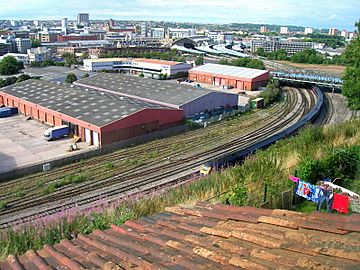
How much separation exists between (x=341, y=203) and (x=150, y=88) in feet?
63.9

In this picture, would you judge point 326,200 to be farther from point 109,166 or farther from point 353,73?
point 353,73

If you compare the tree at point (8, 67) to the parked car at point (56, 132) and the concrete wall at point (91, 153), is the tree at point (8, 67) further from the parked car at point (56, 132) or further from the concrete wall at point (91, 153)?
the concrete wall at point (91, 153)

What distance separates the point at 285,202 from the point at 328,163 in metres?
1.20

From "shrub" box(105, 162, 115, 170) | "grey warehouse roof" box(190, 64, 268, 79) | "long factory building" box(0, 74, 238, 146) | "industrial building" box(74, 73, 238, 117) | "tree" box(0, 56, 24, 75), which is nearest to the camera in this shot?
"shrub" box(105, 162, 115, 170)

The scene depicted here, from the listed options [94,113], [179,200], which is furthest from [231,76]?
[179,200]

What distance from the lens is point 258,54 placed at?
54719 mm

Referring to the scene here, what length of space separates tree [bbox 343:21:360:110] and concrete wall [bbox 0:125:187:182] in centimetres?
727

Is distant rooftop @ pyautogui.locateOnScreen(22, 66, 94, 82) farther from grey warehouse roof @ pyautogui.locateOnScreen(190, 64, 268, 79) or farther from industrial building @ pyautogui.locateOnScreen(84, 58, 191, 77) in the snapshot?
grey warehouse roof @ pyautogui.locateOnScreen(190, 64, 268, 79)

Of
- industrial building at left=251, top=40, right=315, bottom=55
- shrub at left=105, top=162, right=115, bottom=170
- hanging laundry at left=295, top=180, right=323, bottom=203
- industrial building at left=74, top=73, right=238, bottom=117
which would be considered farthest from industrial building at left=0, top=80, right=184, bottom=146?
industrial building at left=251, top=40, right=315, bottom=55

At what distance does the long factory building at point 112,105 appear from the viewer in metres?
15.2

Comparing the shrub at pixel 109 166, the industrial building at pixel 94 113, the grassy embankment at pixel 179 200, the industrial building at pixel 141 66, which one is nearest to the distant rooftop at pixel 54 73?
the industrial building at pixel 141 66

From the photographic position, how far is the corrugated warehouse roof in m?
1.58

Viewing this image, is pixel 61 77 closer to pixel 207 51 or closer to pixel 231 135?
pixel 231 135

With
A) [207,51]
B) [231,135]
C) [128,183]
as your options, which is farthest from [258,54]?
[128,183]
